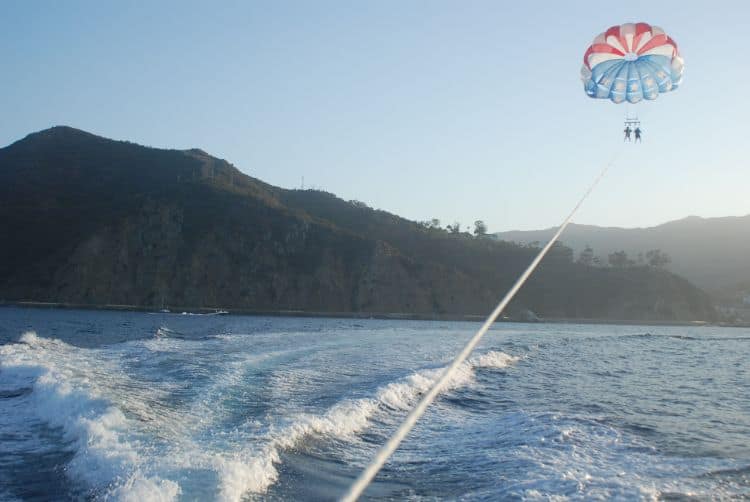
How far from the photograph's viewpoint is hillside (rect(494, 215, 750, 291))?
404ft

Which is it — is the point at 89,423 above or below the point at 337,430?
above

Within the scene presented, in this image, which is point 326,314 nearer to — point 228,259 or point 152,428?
point 228,259

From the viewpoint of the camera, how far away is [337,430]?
30.5ft

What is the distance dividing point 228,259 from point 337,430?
54.5 metres

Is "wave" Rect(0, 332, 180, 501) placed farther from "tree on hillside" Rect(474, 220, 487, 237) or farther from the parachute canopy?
"tree on hillside" Rect(474, 220, 487, 237)

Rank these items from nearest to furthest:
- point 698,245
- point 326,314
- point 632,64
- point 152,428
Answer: point 152,428 → point 632,64 → point 326,314 → point 698,245

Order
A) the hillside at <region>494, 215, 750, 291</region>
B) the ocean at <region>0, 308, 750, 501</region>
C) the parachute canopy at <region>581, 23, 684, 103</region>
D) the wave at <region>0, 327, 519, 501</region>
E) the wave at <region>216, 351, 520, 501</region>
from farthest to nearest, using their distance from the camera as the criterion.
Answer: the hillside at <region>494, 215, 750, 291</region> → the parachute canopy at <region>581, 23, 684, 103</region> → the ocean at <region>0, 308, 750, 501</region> → the wave at <region>216, 351, 520, 501</region> → the wave at <region>0, 327, 519, 501</region>

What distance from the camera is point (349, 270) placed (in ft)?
214

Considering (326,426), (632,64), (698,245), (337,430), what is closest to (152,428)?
(326,426)

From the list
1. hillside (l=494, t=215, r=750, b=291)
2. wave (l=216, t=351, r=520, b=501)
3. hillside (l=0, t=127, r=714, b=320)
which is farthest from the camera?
hillside (l=494, t=215, r=750, b=291)

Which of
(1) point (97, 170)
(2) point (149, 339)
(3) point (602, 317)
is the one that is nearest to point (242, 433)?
(2) point (149, 339)

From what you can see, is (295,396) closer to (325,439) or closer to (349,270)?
(325,439)

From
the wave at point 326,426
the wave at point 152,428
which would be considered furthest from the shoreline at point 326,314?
the wave at point 326,426

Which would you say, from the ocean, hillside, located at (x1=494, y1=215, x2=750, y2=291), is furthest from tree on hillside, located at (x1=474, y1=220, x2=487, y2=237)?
the ocean
